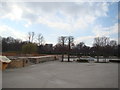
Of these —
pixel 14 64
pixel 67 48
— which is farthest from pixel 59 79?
pixel 67 48

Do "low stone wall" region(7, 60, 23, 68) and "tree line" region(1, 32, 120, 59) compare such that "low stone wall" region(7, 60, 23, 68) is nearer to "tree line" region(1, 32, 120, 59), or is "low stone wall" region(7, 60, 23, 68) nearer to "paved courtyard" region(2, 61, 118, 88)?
"paved courtyard" region(2, 61, 118, 88)

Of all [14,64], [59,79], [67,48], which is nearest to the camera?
[59,79]

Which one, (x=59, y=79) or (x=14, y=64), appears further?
(x=14, y=64)

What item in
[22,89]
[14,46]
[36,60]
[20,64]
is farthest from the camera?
[14,46]

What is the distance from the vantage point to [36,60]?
29578 millimetres

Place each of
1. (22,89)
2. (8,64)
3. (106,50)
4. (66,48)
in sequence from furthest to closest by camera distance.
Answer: (106,50) → (66,48) → (8,64) → (22,89)

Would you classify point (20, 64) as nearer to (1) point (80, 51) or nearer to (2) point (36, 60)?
(2) point (36, 60)

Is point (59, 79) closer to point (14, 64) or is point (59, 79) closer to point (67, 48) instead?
point (14, 64)

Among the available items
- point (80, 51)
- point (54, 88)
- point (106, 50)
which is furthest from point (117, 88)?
point (80, 51)

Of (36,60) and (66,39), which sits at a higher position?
(66,39)

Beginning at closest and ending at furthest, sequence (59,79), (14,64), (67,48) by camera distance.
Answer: (59,79) → (14,64) → (67,48)

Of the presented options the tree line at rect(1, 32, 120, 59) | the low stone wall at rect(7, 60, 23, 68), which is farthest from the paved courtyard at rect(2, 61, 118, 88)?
the tree line at rect(1, 32, 120, 59)

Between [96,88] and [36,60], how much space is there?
872 inches

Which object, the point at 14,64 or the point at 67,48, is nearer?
the point at 14,64
